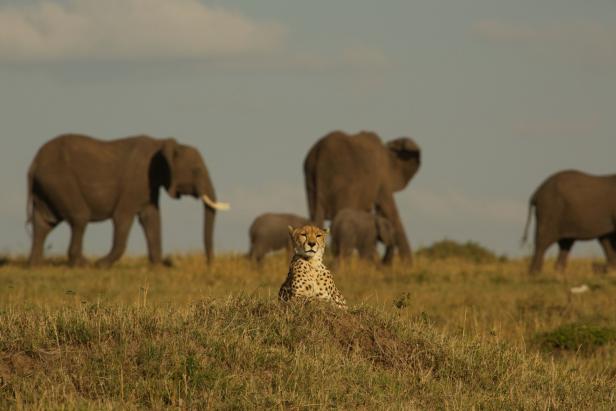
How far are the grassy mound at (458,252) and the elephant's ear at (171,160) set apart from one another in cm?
797

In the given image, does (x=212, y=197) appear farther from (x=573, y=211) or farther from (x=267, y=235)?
(x=573, y=211)

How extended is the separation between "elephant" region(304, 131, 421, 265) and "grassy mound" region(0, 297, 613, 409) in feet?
61.9

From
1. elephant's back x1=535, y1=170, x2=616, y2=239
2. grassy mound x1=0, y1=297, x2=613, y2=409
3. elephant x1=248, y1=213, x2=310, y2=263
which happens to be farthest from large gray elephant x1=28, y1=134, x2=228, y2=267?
Answer: grassy mound x1=0, y1=297, x2=613, y2=409

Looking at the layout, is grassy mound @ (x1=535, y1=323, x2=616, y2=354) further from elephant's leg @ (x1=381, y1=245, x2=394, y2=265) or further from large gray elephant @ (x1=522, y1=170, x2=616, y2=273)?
elephant's leg @ (x1=381, y1=245, x2=394, y2=265)

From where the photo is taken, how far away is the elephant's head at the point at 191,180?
99.2 feet

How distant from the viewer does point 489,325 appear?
1739 cm

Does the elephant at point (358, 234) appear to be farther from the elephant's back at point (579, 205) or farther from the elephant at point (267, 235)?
the elephant's back at point (579, 205)

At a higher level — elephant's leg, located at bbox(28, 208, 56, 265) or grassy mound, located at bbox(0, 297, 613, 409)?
elephant's leg, located at bbox(28, 208, 56, 265)

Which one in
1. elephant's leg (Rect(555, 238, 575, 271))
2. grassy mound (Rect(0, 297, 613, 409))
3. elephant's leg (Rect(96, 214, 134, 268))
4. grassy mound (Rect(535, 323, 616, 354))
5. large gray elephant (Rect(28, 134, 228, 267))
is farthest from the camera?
elephant's leg (Rect(555, 238, 575, 271))

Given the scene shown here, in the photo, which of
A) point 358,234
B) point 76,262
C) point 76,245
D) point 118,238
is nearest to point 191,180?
point 118,238

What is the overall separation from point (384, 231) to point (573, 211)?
14.3 ft

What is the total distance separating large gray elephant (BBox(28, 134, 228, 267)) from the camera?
96.9 ft

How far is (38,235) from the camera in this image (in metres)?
29.4

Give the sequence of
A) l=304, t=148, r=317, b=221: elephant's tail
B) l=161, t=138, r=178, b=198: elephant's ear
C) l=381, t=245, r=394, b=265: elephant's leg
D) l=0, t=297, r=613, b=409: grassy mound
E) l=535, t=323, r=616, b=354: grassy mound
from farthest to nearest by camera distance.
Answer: l=304, t=148, r=317, b=221: elephant's tail, l=381, t=245, r=394, b=265: elephant's leg, l=161, t=138, r=178, b=198: elephant's ear, l=535, t=323, r=616, b=354: grassy mound, l=0, t=297, r=613, b=409: grassy mound
